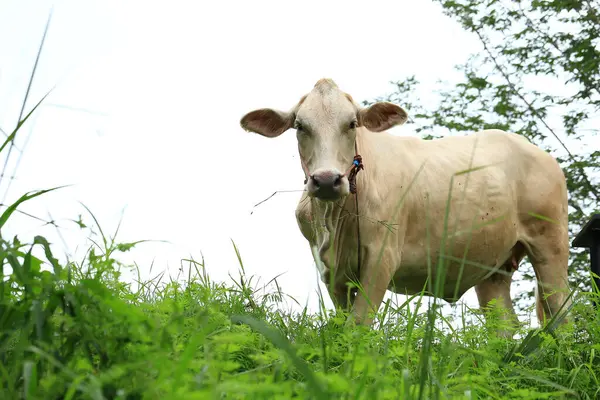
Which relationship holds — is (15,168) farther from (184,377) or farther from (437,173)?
(437,173)

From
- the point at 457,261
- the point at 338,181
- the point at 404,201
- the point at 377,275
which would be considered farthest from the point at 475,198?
the point at 338,181

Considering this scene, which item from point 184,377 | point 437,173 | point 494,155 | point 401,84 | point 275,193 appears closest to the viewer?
point 184,377

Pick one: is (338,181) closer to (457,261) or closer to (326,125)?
(326,125)

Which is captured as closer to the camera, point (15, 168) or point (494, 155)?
point (15, 168)

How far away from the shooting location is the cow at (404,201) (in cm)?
546

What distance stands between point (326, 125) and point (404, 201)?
125 cm

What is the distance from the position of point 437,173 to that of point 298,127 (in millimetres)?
1743

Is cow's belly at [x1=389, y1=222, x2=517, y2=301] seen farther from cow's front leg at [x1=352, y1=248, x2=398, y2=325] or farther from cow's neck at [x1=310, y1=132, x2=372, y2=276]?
cow's neck at [x1=310, y1=132, x2=372, y2=276]

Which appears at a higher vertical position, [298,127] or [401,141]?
[401,141]

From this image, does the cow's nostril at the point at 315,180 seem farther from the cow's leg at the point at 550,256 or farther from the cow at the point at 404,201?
the cow's leg at the point at 550,256

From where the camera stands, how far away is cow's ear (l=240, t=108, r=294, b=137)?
5820 millimetres

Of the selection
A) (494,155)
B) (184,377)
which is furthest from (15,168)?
(494,155)

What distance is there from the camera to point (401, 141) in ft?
22.7

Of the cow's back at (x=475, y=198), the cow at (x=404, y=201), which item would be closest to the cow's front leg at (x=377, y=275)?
the cow at (x=404, y=201)
